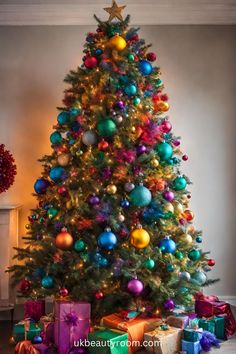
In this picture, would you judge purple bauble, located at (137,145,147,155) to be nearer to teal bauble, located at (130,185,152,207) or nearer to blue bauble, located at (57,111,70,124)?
teal bauble, located at (130,185,152,207)

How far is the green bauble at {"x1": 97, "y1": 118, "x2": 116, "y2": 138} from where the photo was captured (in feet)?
7.88

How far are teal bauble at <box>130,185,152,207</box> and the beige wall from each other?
1084 millimetres

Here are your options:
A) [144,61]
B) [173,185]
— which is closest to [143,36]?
[144,61]

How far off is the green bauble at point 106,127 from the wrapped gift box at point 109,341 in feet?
3.92

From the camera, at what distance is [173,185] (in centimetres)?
262

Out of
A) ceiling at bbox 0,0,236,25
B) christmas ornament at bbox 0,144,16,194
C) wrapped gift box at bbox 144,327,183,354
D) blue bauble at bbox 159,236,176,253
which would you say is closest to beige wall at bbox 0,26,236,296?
ceiling at bbox 0,0,236,25

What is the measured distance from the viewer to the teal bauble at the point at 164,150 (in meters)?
2.50

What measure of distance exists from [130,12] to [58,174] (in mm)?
→ 1679

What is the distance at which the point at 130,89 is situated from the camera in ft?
8.06

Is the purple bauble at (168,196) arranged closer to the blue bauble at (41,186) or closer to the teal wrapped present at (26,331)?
the blue bauble at (41,186)

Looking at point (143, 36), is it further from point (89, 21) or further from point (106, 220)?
point (106, 220)

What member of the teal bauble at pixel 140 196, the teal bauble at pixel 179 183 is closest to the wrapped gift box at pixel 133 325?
the teal bauble at pixel 140 196

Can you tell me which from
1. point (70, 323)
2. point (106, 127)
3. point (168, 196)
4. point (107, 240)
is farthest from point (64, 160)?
point (70, 323)

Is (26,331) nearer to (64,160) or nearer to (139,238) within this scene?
(139,238)
